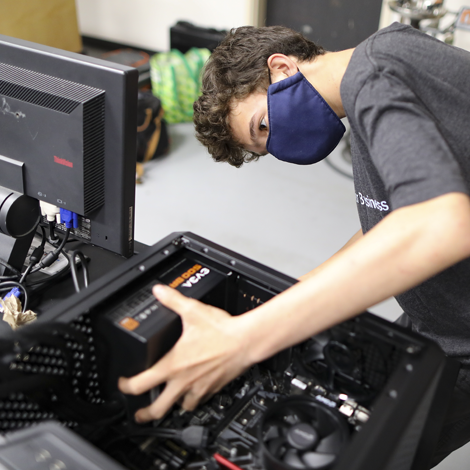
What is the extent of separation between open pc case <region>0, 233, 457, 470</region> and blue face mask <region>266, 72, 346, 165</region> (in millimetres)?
308

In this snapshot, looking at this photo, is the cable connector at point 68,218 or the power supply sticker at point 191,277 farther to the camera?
the cable connector at point 68,218

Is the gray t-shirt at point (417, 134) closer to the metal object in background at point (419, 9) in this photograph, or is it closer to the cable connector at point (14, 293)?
the cable connector at point (14, 293)

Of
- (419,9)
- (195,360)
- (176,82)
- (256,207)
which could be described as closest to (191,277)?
(195,360)

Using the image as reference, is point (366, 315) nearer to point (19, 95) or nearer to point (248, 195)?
point (19, 95)

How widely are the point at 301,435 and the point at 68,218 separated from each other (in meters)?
0.58

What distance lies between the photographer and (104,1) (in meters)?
4.26

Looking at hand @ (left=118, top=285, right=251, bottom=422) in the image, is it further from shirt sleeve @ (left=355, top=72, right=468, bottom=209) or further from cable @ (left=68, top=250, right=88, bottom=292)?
cable @ (left=68, top=250, right=88, bottom=292)

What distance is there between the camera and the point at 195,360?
607mm

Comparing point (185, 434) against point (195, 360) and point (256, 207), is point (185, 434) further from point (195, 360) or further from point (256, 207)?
point (256, 207)

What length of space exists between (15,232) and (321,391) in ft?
2.10

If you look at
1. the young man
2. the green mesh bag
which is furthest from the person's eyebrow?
the green mesh bag

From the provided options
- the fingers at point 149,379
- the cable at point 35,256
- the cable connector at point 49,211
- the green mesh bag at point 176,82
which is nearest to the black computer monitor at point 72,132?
the cable connector at point 49,211

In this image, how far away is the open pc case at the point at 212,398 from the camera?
0.56 meters

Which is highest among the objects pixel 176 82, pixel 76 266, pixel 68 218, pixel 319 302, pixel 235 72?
pixel 235 72
